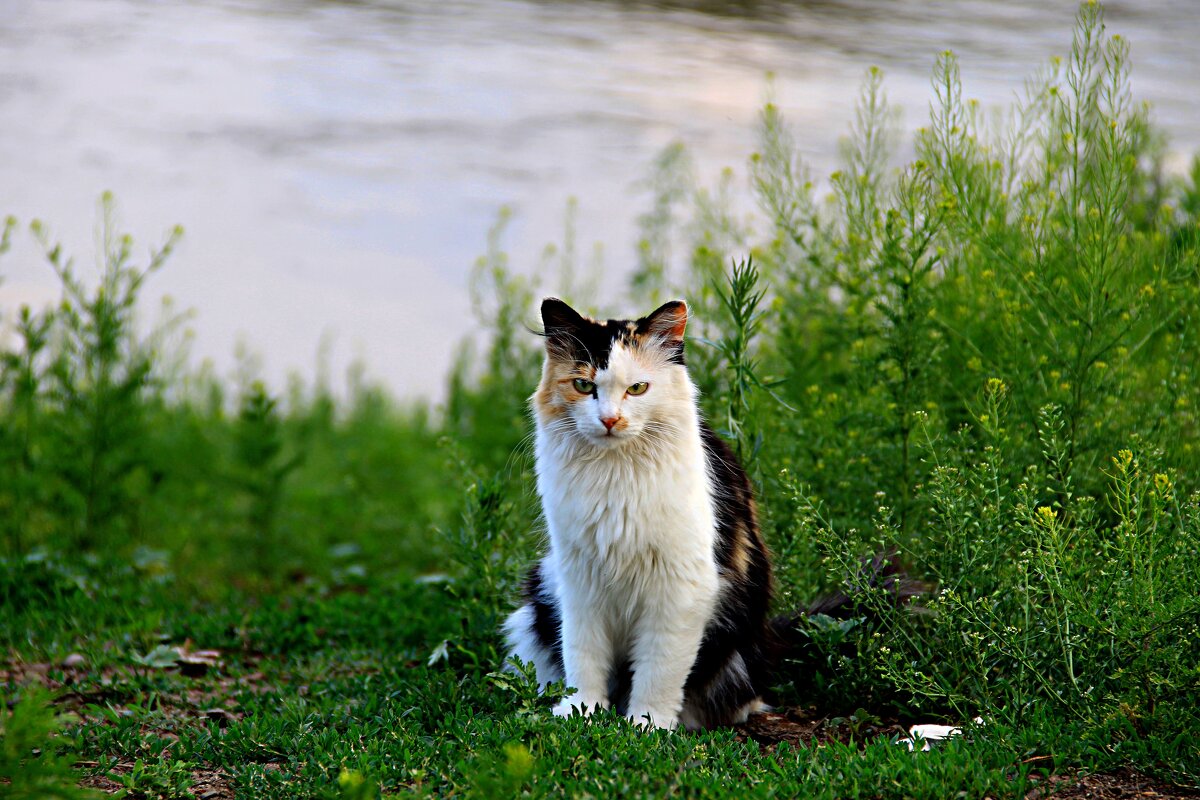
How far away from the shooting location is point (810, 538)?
4297mm

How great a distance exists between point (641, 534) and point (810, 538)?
993 millimetres

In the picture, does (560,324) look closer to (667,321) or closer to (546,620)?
(667,321)

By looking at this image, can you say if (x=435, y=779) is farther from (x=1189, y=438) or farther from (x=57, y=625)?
(x=1189, y=438)

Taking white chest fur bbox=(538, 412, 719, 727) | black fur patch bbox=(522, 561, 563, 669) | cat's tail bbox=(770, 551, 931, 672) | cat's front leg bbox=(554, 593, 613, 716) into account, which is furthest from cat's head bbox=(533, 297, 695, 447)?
cat's tail bbox=(770, 551, 931, 672)

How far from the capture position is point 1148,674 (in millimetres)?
3258

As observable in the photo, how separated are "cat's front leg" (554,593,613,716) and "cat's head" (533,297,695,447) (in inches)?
23.9

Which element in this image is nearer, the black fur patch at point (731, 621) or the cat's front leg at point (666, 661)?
the cat's front leg at point (666, 661)

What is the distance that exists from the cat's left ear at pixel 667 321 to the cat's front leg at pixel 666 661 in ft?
3.06

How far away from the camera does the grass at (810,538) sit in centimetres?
324

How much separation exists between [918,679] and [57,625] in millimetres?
4207

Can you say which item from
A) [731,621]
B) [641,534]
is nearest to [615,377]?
[641,534]

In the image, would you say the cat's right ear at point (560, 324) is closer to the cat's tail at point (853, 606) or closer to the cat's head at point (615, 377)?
the cat's head at point (615, 377)

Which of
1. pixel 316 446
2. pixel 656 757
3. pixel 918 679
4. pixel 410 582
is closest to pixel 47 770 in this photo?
pixel 656 757

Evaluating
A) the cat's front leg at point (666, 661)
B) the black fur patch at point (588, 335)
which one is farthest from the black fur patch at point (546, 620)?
the black fur patch at point (588, 335)
